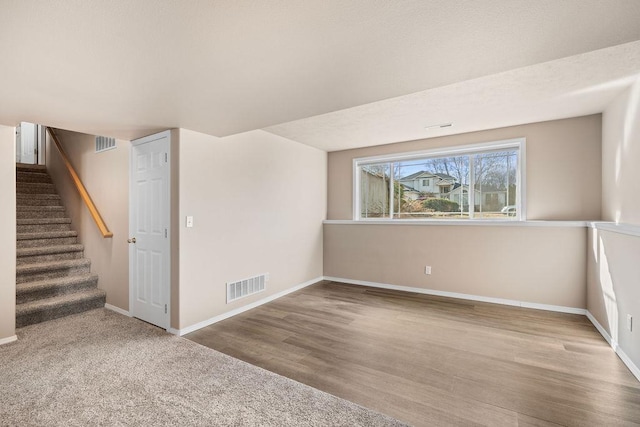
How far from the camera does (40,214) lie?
14.5ft

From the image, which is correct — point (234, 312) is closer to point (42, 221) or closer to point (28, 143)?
point (42, 221)

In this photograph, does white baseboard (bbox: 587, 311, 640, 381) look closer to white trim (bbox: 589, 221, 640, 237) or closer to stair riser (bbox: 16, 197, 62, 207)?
white trim (bbox: 589, 221, 640, 237)

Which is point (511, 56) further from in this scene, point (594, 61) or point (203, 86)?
point (203, 86)

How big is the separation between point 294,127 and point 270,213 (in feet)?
4.08

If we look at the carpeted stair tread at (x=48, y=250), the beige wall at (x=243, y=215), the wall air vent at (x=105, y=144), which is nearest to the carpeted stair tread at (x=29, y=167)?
the carpeted stair tread at (x=48, y=250)

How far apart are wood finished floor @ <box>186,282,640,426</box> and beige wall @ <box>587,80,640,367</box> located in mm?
301

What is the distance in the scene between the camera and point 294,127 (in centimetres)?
398

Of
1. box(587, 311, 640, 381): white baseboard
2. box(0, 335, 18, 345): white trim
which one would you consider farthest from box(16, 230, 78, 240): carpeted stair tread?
box(587, 311, 640, 381): white baseboard

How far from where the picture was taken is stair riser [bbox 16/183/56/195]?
4.55 meters

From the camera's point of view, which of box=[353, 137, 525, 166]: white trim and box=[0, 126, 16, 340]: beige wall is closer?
box=[0, 126, 16, 340]: beige wall

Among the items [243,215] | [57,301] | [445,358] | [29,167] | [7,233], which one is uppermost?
[29,167]

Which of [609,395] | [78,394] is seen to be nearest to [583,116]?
[609,395]

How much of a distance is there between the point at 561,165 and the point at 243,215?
4.12 metres

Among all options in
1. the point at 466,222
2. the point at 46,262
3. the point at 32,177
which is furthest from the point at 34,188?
the point at 466,222
